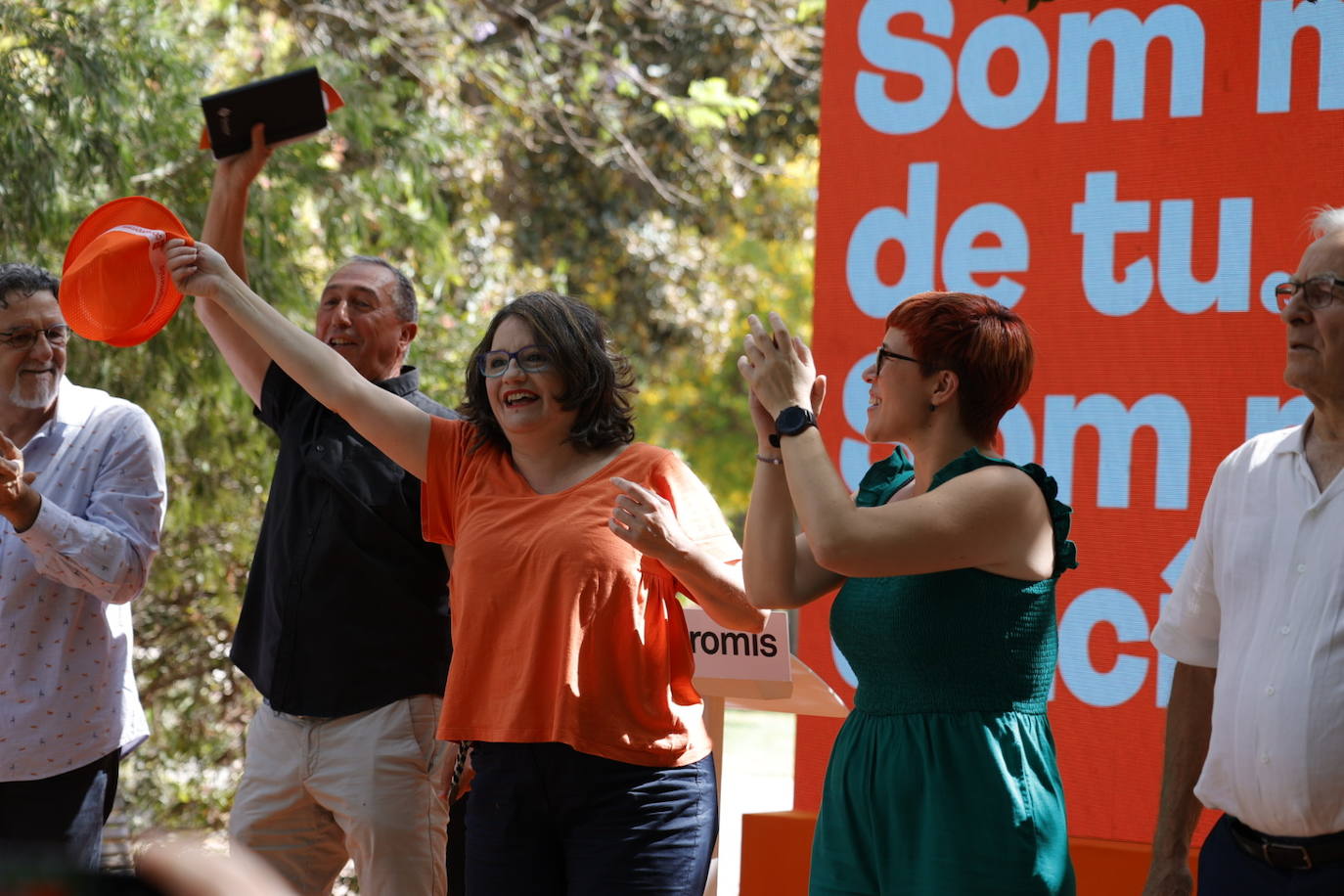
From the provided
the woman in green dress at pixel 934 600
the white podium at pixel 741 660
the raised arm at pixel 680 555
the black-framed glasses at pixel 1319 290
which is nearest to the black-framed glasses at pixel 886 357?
the woman in green dress at pixel 934 600

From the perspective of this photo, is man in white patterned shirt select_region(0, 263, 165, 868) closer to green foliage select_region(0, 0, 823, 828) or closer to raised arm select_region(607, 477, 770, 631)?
raised arm select_region(607, 477, 770, 631)

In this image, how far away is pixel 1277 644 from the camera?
8.32 ft

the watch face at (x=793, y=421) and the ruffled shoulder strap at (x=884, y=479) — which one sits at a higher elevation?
the watch face at (x=793, y=421)

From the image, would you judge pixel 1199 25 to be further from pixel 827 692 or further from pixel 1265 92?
pixel 827 692

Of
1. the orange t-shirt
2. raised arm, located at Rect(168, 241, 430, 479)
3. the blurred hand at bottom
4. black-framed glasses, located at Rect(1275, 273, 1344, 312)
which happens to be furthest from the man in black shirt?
the blurred hand at bottom

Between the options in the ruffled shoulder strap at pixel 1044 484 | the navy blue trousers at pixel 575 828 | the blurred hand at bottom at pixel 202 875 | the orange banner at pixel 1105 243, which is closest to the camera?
the blurred hand at bottom at pixel 202 875

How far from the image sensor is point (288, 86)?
3.59 m

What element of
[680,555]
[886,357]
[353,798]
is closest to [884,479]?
[886,357]

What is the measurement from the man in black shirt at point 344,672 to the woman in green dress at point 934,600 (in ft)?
3.68

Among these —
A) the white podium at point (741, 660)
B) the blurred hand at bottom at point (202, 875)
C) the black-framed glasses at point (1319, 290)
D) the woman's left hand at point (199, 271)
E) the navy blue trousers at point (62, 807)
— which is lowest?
the navy blue trousers at point (62, 807)

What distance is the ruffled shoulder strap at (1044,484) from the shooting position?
2.50 metres

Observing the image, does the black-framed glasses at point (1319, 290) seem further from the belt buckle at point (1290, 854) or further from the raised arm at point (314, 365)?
the raised arm at point (314, 365)

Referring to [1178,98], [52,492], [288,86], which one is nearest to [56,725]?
[52,492]

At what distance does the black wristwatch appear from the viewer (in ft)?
8.21
